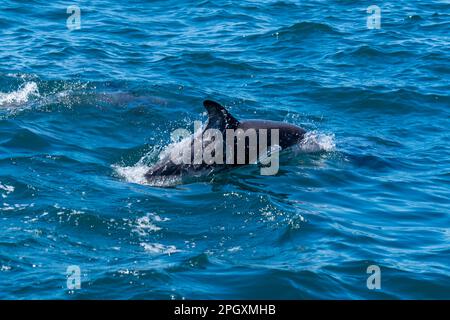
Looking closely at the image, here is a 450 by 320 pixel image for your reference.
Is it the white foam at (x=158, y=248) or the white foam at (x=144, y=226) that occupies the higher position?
the white foam at (x=144, y=226)

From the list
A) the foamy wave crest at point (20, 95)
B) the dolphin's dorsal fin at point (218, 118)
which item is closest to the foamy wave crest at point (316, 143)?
the dolphin's dorsal fin at point (218, 118)

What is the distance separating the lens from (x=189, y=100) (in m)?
21.4

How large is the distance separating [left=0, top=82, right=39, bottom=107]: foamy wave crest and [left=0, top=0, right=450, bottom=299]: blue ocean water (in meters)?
0.08

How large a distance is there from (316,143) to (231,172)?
251cm

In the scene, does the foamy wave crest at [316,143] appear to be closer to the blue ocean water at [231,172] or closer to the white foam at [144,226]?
the blue ocean water at [231,172]

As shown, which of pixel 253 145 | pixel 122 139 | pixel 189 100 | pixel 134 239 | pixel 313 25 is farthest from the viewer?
pixel 313 25

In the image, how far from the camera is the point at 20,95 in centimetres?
2106

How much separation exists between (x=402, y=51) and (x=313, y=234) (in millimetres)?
13322

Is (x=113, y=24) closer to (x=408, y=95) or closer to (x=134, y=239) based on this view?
(x=408, y=95)

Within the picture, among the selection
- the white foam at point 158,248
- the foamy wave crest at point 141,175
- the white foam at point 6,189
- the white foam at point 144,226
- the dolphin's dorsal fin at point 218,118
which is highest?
the dolphin's dorsal fin at point 218,118

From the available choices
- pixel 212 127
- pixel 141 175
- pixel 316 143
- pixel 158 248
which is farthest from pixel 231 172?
pixel 158 248

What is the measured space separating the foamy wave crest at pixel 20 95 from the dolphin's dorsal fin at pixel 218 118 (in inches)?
245

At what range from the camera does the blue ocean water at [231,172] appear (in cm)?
1243
